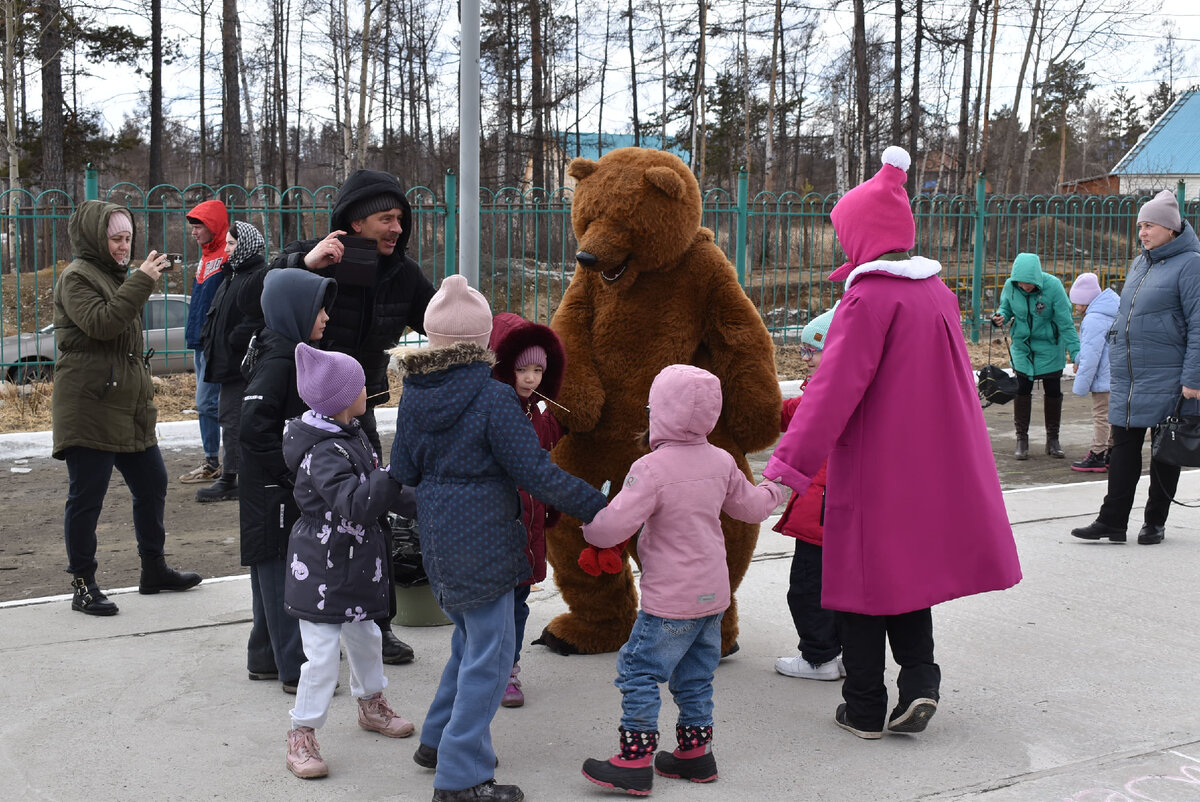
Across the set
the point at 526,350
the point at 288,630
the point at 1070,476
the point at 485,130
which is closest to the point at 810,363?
the point at 526,350

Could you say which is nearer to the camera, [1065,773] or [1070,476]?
[1065,773]

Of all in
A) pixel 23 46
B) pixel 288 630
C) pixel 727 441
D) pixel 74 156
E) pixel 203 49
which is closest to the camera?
pixel 288 630

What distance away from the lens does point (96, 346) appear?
4805 mm

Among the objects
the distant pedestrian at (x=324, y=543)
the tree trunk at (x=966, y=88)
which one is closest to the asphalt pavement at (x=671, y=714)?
the distant pedestrian at (x=324, y=543)

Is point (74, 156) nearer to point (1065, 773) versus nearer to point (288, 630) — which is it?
point (288, 630)

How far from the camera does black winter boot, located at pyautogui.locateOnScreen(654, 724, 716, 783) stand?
322 cm

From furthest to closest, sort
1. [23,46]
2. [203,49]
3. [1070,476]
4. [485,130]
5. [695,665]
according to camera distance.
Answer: [203,49]
[485,130]
[23,46]
[1070,476]
[695,665]

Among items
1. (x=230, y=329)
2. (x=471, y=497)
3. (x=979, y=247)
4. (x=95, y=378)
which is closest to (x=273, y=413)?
(x=471, y=497)

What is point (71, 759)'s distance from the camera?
3.34 meters

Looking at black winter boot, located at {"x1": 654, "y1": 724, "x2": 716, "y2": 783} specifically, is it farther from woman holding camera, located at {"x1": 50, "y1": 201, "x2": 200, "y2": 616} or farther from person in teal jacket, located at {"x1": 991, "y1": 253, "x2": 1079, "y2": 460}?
person in teal jacket, located at {"x1": 991, "y1": 253, "x2": 1079, "y2": 460}

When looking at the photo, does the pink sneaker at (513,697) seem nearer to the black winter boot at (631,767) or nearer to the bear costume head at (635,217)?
the black winter boot at (631,767)

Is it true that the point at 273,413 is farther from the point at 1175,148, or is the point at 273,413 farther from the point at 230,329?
the point at 1175,148

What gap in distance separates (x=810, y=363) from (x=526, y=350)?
1.24m

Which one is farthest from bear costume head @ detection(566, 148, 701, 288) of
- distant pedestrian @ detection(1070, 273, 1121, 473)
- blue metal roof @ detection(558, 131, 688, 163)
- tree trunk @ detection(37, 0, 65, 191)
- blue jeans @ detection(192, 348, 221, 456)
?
blue metal roof @ detection(558, 131, 688, 163)
